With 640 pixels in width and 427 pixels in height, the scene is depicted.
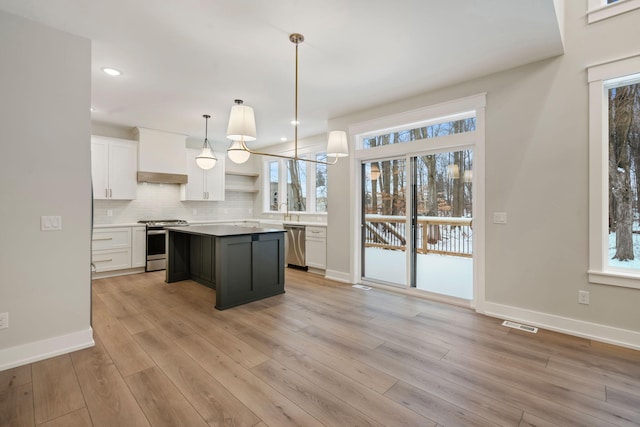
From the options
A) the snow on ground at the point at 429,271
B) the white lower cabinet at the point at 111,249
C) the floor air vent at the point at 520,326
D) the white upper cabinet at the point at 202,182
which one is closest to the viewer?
the floor air vent at the point at 520,326

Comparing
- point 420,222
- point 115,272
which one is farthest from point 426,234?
point 115,272

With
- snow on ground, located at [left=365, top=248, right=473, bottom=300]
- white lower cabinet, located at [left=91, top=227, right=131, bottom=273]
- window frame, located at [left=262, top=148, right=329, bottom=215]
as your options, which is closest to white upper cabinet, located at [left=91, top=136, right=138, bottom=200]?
white lower cabinet, located at [left=91, top=227, right=131, bottom=273]

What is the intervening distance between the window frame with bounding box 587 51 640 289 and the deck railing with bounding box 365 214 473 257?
115 centimetres

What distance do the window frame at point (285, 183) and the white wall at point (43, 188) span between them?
423cm

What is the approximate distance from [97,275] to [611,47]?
7291 mm

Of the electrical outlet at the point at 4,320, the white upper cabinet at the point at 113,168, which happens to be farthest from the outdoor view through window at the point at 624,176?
the white upper cabinet at the point at 113,168

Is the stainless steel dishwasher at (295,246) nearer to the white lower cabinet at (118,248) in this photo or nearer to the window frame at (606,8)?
the white lower cabinet at (118,248)

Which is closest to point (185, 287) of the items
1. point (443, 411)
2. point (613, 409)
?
point (443, 411)

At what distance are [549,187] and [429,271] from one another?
1755 millimetres

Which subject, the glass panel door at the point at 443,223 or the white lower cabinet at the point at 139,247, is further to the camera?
the white lower cabinet at the point at 139,247

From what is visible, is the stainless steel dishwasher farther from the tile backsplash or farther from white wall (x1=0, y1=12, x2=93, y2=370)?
white wall (x1=0, y1=12, x2=93, y2=370)

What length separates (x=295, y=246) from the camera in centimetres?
592

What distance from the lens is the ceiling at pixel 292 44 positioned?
2283mm

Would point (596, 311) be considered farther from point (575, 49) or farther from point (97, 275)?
point (97, 275)
